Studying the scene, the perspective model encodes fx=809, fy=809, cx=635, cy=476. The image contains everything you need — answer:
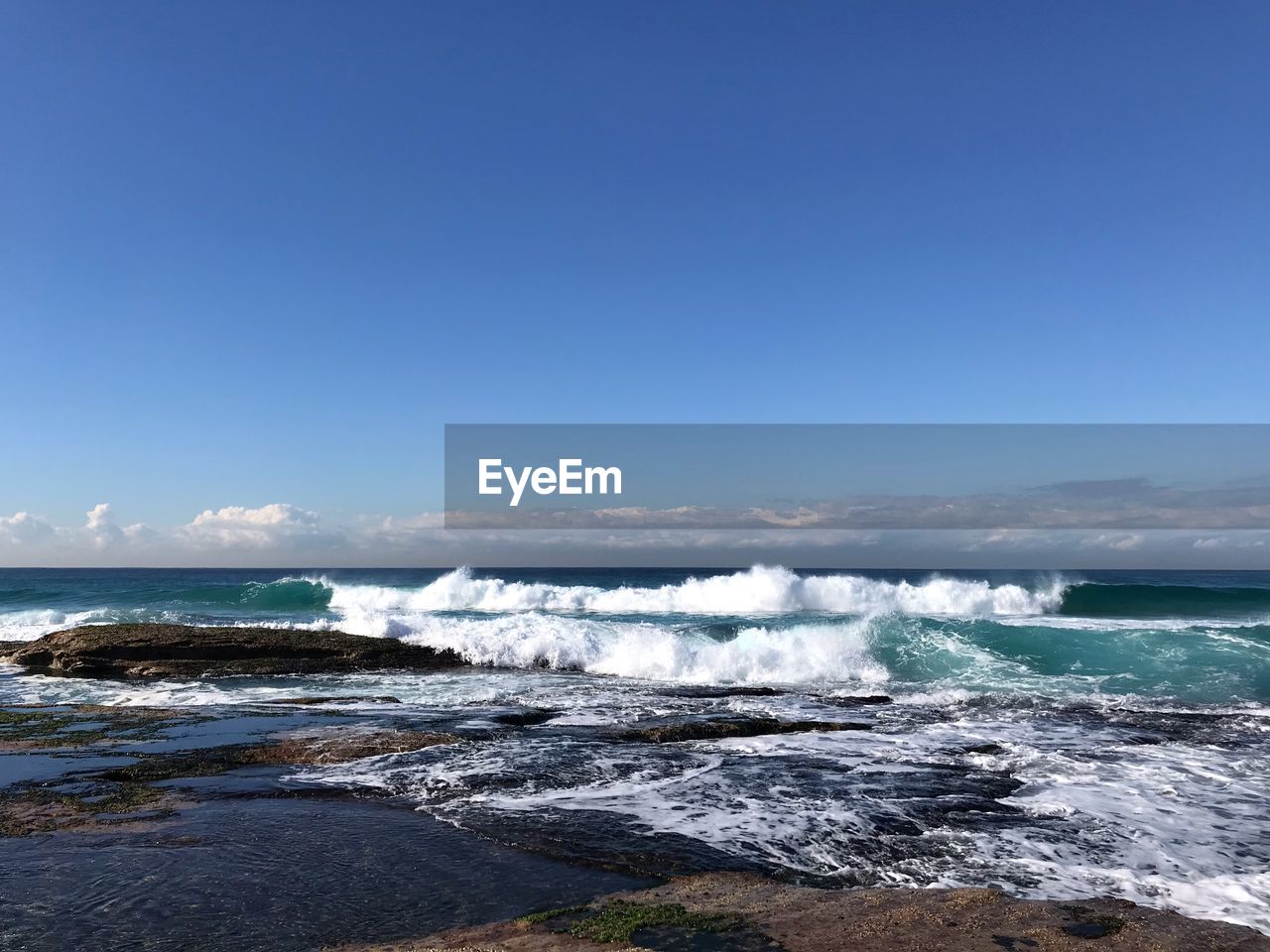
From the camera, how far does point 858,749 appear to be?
12109 mm

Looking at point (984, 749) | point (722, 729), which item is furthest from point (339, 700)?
point (984, 749)

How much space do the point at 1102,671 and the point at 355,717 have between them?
61.7 ft

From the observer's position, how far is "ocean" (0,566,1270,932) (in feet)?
24.2

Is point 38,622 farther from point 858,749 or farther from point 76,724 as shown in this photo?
point 858,749

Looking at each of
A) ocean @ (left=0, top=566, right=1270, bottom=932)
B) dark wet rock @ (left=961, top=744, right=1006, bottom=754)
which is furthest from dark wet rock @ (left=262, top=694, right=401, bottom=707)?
dark wet rock @ (left=961, top=744, right=1006, bottom=754)

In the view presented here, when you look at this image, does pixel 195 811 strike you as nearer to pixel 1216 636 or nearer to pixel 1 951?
pixel 1 951

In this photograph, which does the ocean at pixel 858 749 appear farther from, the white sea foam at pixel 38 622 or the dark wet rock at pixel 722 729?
the dark wet rock at pixel 722 729

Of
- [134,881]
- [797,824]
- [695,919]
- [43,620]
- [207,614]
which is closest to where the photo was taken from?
[695,919]

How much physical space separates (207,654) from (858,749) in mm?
17502

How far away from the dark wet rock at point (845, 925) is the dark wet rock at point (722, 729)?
6.54m

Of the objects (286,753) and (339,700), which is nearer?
(286,753)

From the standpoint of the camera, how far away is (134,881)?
20.6ft

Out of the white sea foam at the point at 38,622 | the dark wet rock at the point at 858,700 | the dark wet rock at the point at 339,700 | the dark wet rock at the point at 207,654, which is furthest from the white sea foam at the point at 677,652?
the white sea foam at the point at 38,622

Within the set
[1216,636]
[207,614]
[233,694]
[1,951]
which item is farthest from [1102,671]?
[207,614]
